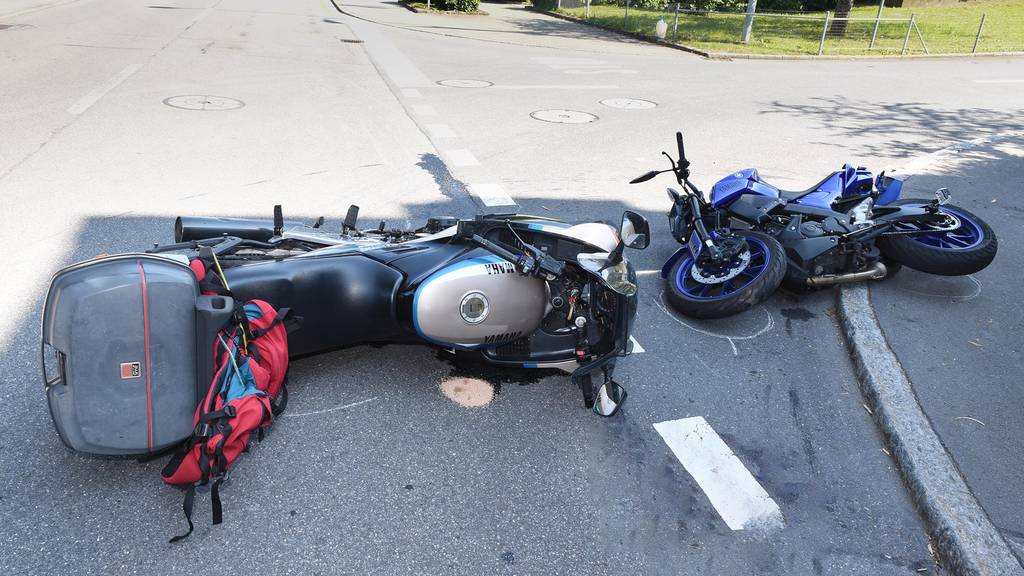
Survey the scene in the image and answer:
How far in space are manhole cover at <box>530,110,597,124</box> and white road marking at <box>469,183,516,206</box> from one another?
135 inches

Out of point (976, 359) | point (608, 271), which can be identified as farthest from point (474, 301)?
point (976, 359)

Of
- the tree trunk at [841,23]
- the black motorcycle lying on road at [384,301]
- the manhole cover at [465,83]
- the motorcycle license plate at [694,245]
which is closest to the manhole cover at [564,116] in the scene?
the manhole cover at [465,83]

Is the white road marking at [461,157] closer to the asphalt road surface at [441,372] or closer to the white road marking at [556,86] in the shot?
the asphalt road surface at [441,372]

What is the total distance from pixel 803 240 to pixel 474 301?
8.83 feet

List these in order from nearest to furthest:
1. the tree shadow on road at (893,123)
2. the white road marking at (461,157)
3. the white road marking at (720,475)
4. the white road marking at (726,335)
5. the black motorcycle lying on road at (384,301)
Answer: the black motorcycle lying on road at (384,301), the white road marking at (720,475), the white road marking at (726,335), the white road marking at (461,157), the tree shadow on road at (893,123)

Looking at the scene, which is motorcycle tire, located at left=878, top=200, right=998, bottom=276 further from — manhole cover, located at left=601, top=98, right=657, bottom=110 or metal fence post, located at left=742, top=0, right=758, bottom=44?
metal fence post, located at left=742, top=0, right=758, bottom=44

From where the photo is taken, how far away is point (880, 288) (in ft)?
16.7

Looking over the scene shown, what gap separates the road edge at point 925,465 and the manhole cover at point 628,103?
7.35m

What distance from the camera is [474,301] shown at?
3.29 metres

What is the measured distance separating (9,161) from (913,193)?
9.28 metres

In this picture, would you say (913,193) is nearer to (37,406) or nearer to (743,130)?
(743,130)

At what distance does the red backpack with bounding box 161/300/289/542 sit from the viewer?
2.69 meters

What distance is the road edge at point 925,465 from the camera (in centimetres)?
274

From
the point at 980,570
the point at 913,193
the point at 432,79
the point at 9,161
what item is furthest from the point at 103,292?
the point at 432,79
